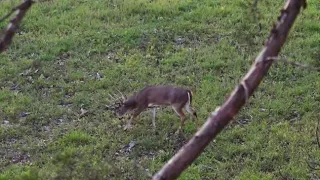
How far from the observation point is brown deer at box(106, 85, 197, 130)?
8180mm

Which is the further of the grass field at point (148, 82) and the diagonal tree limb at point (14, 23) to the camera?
the grass field at point (148, 82)

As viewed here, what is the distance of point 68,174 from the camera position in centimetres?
380

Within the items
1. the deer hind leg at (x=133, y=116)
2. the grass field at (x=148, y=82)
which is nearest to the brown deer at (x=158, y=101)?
the deer hind leg at (x=133, y=116)

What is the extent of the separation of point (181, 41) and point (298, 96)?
2660 millimetres

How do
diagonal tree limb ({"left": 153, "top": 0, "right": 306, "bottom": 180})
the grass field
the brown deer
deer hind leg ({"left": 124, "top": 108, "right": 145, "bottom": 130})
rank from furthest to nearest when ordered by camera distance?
deer hind leg ({"left": 124, "top": 108, "right": 145, "bottom": 130}), the brown deer, the grass field, diagonal tree limb ({"left": 153, "top": 0, "right": 306, "bottom": 180})

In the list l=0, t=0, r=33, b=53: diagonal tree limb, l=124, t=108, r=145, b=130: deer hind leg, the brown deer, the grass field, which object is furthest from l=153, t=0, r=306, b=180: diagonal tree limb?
l=124, t=108, r=145, b=130: deer hind leg

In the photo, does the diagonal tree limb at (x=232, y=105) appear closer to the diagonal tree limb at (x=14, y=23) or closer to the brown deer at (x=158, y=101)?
the diagonal tree limb at (x=14, y=23)

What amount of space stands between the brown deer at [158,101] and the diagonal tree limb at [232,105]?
20.7 feet

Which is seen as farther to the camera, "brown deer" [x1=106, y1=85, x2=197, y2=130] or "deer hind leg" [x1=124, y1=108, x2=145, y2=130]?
"deer hind leg" [x1=124, y1=108, x2=145, y2=130]

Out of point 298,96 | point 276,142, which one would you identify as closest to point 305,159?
point 276,142

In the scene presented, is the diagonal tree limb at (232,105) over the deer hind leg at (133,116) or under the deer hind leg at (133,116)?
over

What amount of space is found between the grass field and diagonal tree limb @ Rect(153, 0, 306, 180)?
13.4 ft

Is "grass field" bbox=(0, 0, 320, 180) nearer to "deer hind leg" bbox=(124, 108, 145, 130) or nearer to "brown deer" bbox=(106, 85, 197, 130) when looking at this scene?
"deer hind leg" bbox=(124, 108, 145, 130)

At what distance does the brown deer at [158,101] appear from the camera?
26.8ft
